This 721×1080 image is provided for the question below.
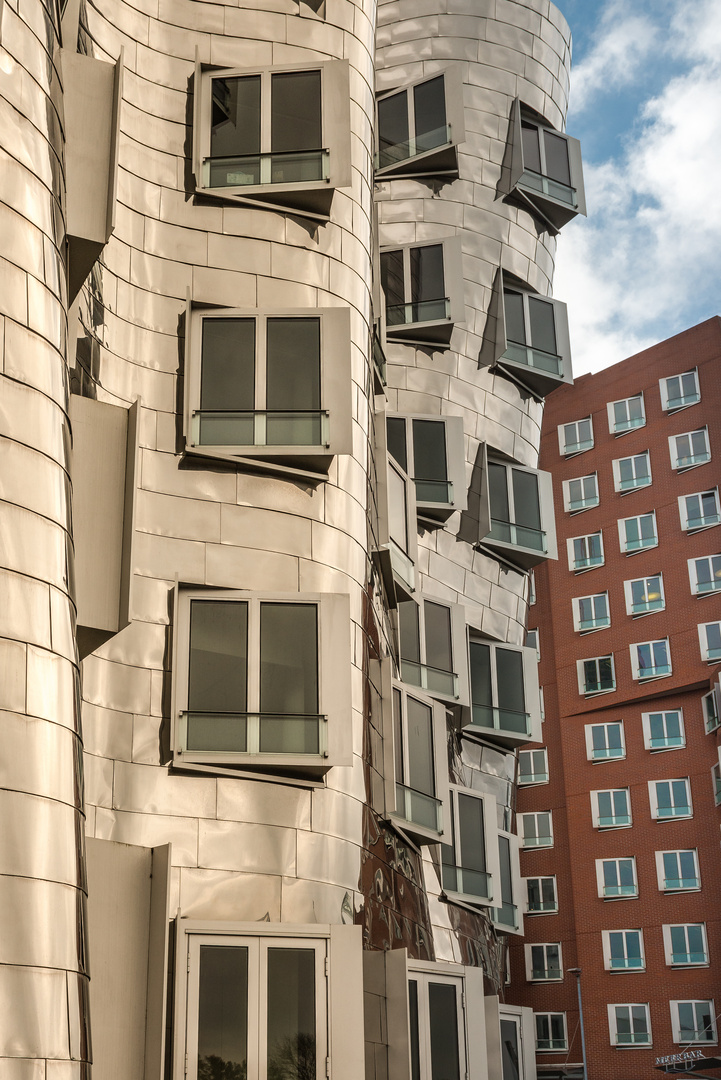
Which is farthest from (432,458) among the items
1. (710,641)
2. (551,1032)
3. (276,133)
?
(551,1032)

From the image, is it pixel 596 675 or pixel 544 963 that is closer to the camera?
pixel 544 963

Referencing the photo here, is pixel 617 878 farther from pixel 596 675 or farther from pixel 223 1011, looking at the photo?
pixel 223 1011

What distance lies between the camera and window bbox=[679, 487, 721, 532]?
49188 mm

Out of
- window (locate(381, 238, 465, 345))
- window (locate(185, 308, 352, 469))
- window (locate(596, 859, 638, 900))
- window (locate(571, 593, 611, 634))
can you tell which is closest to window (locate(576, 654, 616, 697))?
window (locate(571, 593, 611, 634))

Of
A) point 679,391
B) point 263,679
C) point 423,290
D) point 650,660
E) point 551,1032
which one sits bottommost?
point 551,1032

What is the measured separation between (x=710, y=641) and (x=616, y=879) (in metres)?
9.19

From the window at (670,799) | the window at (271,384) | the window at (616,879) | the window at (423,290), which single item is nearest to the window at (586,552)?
the window at (670,799)

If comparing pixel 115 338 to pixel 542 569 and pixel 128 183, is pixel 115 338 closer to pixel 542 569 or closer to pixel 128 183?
pixel 128 183

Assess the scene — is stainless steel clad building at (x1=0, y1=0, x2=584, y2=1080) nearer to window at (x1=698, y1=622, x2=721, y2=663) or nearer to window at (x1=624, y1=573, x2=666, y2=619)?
window at (x1=698, y1=622, x2=721, y2=663)

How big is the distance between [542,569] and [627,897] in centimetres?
1374

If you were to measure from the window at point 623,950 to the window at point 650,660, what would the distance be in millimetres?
9162

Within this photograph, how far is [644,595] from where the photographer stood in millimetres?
50688

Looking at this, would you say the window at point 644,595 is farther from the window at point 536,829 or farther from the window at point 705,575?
the window at point 536,829

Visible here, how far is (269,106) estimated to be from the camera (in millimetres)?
15180
